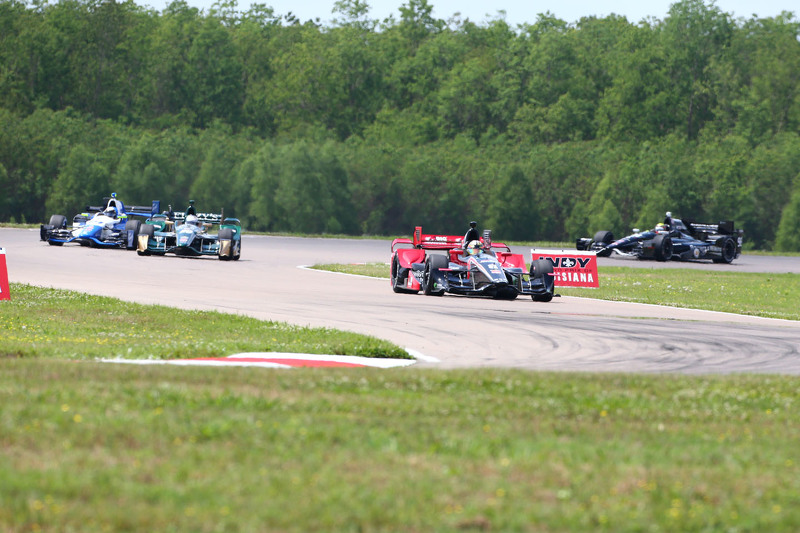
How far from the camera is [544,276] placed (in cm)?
2548

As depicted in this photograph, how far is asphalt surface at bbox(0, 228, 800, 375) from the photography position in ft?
50.6

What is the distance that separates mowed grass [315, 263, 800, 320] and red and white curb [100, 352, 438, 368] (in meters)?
12.0

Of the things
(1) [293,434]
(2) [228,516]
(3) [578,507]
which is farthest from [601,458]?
(2) [228,516]

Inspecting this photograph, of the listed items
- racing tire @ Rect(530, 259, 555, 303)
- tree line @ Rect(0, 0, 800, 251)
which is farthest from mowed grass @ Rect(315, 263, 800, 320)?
tree line @ Rect(0, 0, 800, 251)

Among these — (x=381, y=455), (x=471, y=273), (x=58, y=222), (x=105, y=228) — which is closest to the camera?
(x=381, y=455)

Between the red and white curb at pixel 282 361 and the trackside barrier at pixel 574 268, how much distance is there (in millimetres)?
15984

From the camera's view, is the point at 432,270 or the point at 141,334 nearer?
the point at 141,334

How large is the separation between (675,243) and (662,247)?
124cm

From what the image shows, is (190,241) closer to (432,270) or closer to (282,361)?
(432,270)

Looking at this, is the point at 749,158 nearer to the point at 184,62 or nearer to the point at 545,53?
the point at 545,53

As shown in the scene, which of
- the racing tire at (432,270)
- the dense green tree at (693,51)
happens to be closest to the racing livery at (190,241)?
the racing tire at (432,270)

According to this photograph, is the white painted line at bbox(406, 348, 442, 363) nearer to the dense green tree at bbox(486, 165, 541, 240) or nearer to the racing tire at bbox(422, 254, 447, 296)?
the racing tire at bbox(422, 254, 447, 296)

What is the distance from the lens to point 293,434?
8.34m

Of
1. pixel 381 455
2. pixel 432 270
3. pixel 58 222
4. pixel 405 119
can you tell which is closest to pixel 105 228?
pixel 58 222
